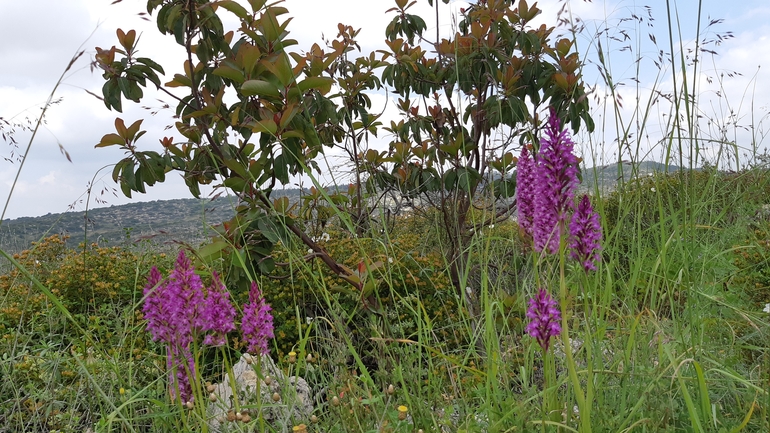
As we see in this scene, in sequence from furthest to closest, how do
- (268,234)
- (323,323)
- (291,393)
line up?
(323,323)
(268,234)
(291,393)

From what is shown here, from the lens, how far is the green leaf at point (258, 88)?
243 cm

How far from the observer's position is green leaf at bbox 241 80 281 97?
2.43m

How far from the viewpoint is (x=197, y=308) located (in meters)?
1.56

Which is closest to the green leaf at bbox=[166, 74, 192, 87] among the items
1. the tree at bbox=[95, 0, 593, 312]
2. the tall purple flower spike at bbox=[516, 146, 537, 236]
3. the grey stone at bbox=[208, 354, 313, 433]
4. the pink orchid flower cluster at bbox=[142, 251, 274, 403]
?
the tree at bbox=[95, 0, 593, 312]

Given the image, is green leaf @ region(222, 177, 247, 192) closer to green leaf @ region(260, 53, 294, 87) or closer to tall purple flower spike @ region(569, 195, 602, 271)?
green leaf @ region(260, 53, 294, 87)

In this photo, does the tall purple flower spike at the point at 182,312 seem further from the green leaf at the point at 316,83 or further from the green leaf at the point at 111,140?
the green leaf at the point at 111,140

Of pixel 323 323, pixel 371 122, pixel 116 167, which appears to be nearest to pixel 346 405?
pixel 323 323

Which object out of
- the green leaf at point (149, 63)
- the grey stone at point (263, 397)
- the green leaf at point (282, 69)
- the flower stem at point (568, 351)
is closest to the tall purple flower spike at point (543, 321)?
the flower stem at point (568, 351)

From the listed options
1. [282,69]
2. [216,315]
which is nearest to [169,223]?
[282,69]

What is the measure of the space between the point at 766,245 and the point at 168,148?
3.61 meters

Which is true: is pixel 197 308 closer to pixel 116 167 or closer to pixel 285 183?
pixel 285 183

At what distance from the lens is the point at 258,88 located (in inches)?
97.2

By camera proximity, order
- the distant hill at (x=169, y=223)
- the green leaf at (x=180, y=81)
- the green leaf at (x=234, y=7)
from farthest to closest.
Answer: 1. the green leaf at (x=180, y=81)
2. the green leaf at (x=234, y=7)
3. the distant hill at (x=169, y=223)

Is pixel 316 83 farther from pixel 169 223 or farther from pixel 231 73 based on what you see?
pixel 169 223
